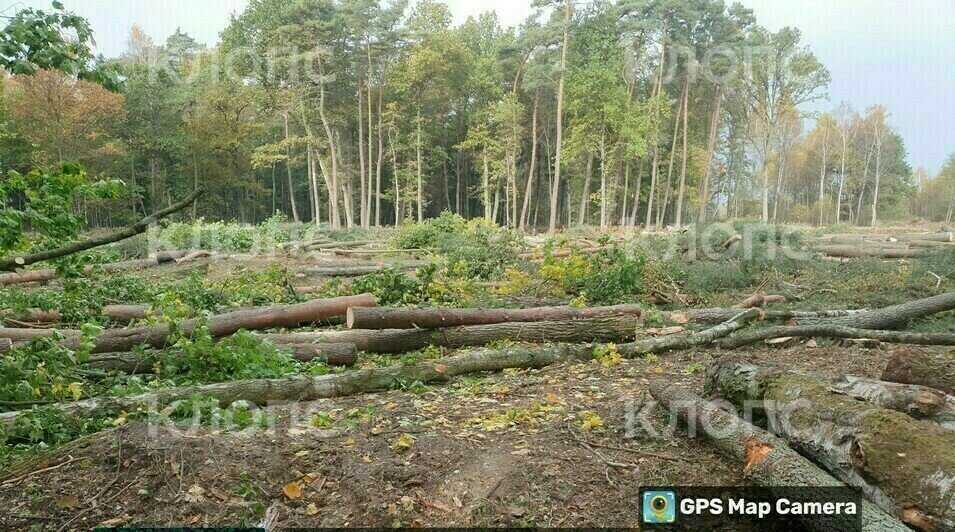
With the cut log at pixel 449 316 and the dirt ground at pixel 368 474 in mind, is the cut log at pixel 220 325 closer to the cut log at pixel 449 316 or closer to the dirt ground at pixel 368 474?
the cut log at pixel 449 316

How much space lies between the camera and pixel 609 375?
18.7ft

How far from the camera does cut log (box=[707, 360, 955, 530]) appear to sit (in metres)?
2.46

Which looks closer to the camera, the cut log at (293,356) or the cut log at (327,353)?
the cut log at (293,356)

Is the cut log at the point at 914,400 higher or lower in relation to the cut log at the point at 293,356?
higher

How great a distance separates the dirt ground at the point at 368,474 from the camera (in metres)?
2.86

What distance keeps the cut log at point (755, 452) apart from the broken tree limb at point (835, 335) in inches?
130

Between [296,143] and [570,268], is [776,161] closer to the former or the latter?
[296,143]

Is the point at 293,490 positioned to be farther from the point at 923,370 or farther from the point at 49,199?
the point at 923,370

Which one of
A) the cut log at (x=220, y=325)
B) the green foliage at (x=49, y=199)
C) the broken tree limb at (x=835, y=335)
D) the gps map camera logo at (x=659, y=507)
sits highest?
the green foliage at (x=49, y=199)

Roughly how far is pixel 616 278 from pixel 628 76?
27.9 m

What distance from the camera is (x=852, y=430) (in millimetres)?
2912

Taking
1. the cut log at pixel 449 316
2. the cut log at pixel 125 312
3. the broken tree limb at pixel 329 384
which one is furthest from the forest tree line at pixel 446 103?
the broken tree limb at pixel 329 384

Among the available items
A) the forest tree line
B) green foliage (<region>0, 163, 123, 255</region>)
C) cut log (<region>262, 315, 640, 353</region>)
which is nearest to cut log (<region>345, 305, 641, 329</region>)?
cut log (<region>262, 315, 640, 353</region>)

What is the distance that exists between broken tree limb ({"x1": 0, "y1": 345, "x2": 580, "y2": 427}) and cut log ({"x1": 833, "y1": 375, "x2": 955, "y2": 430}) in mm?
3086
